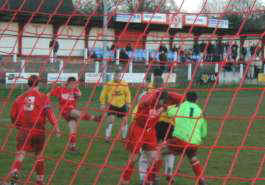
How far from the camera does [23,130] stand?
8.30m

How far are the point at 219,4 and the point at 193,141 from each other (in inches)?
70.6

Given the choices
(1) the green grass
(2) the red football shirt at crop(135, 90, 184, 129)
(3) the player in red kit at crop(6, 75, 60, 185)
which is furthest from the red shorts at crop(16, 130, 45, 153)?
(2) the red football shirt at crop(135, 90, 184, 129)

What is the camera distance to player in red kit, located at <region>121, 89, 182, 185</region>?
25.5 feet

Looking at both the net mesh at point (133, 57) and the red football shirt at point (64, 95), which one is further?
the red football shirt at point (64, 95)

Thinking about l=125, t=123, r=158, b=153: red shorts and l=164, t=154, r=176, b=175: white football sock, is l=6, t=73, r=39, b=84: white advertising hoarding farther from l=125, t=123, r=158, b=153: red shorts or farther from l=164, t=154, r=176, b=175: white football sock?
l=164, t=154, r=176, b=175: white football sock

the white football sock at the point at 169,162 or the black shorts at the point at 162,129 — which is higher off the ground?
the black shorts at the point at 162,129

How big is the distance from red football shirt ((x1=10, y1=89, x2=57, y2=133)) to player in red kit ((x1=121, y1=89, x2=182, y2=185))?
4.02 ft

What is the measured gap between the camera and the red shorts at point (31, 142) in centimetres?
823

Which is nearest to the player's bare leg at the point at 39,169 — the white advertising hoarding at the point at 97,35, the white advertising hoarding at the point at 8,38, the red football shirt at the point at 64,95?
the white advertising hoarding at the point at 8,38

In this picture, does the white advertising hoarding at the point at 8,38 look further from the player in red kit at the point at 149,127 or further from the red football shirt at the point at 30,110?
the player in red kit at the point at 149,127

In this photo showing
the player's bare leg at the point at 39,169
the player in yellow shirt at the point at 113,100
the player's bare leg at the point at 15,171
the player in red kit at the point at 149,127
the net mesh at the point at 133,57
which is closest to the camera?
the net mesh at the point at 133,57

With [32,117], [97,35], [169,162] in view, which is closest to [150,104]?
[169,162]

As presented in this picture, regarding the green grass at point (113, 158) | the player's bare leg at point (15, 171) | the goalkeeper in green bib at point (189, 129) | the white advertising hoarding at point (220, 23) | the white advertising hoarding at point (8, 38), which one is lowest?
the green grass at point (113, 158)

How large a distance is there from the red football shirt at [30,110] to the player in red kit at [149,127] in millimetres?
1225
